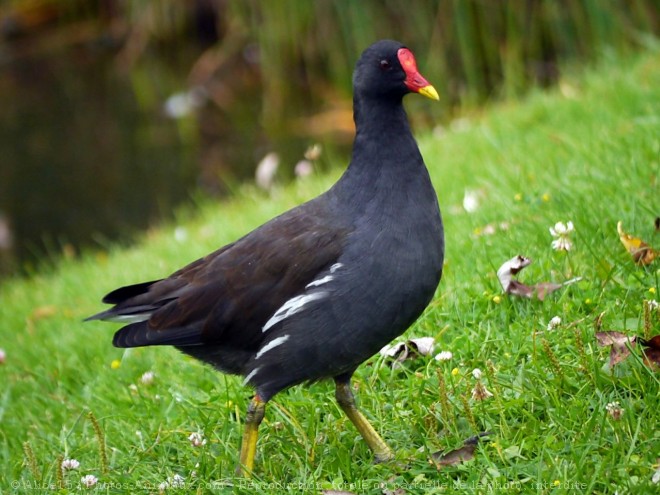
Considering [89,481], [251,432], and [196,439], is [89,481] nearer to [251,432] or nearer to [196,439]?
[196,439]

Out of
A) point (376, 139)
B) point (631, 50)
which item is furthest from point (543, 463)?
point (631, 50)

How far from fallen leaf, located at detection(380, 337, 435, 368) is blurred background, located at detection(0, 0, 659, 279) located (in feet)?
5.93

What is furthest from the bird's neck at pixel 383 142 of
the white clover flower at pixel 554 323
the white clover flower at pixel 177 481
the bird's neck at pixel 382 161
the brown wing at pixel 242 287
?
the white clover flower at pixel 177 481

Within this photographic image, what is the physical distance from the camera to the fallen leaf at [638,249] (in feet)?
10.3

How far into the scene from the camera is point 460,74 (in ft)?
28.7

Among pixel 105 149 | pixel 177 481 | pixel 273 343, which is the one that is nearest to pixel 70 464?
pixel 177 481

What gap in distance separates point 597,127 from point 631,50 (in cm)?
247

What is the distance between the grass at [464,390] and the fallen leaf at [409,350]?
4 cm

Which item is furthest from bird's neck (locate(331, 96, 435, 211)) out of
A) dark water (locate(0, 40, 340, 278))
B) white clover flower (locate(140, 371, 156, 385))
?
dark water (locate(0, 40, 340, 278))

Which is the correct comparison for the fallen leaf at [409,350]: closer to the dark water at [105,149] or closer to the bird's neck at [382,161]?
the bird's neck at [382,161]

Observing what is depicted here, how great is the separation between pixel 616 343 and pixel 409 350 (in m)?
0.77

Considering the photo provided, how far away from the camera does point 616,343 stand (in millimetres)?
2684

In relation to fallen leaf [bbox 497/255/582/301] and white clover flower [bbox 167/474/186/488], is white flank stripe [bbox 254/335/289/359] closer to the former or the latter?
white clover flower [bbox 167/474/186/488]

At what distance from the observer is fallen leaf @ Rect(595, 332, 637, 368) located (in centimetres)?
264
